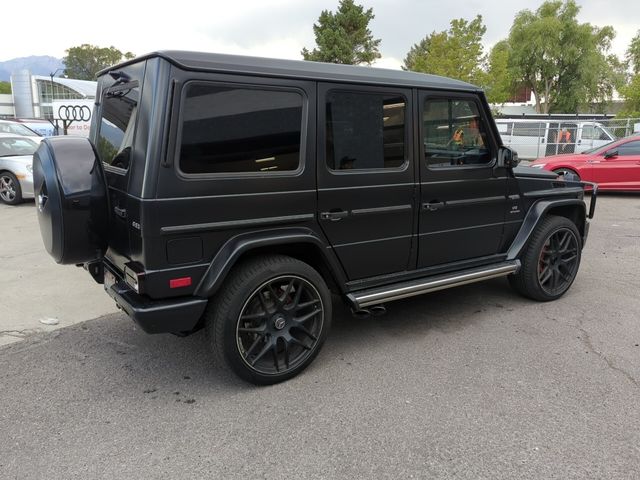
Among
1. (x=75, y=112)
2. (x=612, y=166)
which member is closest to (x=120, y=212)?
(x=612, y=166)

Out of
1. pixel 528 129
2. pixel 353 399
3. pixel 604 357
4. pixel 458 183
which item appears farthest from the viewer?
pixel 528 129

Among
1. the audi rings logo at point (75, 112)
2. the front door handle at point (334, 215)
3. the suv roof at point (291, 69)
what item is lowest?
the front door handle at point (334, 215)

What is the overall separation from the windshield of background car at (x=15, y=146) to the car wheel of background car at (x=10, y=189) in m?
0.65

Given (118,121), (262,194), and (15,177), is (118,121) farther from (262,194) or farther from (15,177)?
(15,177)

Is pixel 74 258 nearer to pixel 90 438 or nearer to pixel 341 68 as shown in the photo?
pixel 90 438

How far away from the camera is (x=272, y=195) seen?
10.1ft

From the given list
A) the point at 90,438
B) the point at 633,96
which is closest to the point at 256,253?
the point at 90,438

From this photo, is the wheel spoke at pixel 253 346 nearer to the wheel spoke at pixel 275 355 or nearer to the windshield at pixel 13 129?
the wheel spoke at pixel 275 355

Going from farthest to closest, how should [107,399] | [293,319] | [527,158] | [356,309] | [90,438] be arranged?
[527,158], [356,309], [293,319], [107,399], [90,438]

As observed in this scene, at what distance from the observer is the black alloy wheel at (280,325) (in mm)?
3121

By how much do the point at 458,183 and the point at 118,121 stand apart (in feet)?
8.40

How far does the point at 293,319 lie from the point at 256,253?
0.51m

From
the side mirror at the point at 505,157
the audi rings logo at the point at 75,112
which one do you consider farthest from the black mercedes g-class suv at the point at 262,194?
the audi rings logo at the point at 75,112

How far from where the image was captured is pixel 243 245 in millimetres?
2928
